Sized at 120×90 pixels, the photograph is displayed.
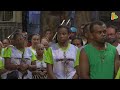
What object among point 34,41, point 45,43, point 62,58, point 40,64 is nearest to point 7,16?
point 34,41

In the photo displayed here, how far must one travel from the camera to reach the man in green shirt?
489 cm

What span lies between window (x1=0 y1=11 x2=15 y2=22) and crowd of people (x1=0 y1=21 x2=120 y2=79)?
0.20 metres

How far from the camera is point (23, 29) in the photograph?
5.22 m

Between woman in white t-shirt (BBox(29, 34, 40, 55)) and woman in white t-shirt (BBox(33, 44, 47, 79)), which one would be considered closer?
woman in white t-shirt (BBox(33, 44, 47, 79))

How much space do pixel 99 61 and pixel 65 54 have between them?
476 millimetres

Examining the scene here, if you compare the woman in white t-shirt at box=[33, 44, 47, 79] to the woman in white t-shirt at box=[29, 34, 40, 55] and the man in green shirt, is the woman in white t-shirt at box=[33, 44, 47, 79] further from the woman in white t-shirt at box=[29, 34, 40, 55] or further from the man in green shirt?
the man in green shirt

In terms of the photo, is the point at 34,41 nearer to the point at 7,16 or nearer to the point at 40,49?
the point at 40,49

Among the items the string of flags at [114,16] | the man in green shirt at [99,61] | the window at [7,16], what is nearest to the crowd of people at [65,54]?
the man in green shirt at [99,61]

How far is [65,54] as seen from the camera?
514 cm

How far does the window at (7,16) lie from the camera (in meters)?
5.16

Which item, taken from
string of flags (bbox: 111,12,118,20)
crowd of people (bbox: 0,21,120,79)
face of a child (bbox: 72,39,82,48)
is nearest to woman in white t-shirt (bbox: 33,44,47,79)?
crowd of people (bbox: 0,21,120,79)

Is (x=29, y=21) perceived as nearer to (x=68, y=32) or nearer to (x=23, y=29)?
(x=23, y=29)
